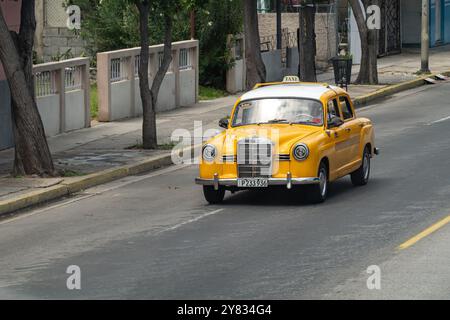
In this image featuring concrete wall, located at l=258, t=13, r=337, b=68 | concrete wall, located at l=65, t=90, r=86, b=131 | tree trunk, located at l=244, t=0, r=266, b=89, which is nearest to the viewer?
concrete wall, located at l=65, t=90, r=86, b=131

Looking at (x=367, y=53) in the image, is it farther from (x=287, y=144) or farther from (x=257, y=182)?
(x=257, y=182)

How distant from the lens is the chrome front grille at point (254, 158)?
62.5 ft

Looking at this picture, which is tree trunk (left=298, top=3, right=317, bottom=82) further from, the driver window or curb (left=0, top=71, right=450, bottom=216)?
the driver window

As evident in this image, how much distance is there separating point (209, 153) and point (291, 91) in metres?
2.04

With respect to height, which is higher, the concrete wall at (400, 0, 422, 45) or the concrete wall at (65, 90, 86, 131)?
the concrete wall at (400, 0, 422, 45)

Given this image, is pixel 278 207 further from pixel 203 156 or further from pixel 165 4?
pixel 165 4

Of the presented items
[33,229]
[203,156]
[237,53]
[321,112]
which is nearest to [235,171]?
[203,156]

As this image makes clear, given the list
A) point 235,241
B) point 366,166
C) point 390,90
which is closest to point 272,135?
point 366,166

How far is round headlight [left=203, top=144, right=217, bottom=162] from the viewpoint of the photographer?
762 inches

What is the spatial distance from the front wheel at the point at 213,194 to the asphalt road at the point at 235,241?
180 mm

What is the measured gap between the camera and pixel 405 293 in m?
12.9

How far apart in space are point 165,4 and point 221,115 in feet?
22.8

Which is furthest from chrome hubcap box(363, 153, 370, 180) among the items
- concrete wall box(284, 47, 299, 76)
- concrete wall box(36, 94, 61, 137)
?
concrete wall box(284, 47, 299, 76)

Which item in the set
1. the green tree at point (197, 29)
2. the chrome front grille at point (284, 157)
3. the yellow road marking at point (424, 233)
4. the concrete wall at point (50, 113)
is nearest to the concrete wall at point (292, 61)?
the green tree at point (197, 29)
